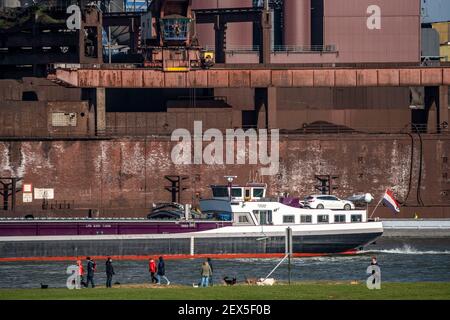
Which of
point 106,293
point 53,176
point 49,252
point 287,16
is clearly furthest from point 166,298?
point 287,16

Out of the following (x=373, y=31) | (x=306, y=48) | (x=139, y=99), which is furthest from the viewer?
(x=306, y=48)

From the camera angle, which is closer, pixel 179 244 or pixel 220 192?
pixel 179 244

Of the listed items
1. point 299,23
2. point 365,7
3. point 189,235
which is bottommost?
point 189,235

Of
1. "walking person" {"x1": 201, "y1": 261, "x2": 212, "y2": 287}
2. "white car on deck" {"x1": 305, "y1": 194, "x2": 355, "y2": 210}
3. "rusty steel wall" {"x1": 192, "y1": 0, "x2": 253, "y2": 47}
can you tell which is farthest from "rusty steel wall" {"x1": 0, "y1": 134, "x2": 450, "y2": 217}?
"walking person" {"x1": 201, "y1": 261, "x2": 212, "y2": 287}

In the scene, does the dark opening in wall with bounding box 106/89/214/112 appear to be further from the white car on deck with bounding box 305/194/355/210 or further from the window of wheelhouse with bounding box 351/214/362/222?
the window of wheelhouse with bounding box 351/214/362/222

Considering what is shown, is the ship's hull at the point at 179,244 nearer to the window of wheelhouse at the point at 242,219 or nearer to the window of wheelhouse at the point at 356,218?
the window of wheelhouse at the point at 242,219

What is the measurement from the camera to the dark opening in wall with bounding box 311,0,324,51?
103188 millimetres

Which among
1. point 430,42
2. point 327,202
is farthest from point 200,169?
point 430,42

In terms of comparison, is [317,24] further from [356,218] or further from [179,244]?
[179,244]

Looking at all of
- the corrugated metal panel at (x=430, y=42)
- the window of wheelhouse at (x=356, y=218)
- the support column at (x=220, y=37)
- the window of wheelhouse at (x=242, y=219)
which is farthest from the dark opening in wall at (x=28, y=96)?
the corrugated metal panel at (x=430, y=42)

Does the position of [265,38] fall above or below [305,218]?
above

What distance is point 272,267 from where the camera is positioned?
6231 cm

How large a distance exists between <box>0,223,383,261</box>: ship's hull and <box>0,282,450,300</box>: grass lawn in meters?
21.6

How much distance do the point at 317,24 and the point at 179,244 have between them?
41.6 meters
